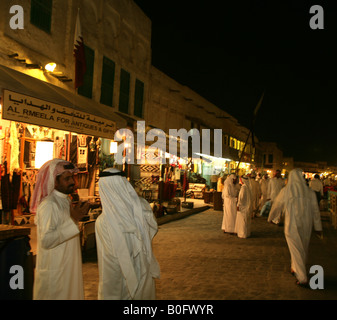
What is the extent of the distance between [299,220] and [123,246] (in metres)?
4.09

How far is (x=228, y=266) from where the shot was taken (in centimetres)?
655

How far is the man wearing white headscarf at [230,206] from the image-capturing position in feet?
33.6

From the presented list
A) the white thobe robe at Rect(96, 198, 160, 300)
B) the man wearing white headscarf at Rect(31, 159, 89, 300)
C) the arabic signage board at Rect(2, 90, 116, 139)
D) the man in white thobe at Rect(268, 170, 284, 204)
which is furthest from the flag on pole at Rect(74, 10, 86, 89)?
the man in white thobe at Rect(268, 170, 284, 204)

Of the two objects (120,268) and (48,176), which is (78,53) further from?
(120,268)

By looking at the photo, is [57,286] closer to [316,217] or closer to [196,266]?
[196,266]

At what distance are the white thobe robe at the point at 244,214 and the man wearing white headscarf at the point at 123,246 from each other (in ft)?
22.8

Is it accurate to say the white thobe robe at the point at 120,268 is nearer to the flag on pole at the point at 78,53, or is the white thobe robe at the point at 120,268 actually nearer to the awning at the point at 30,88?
the awning at the point at 30,88

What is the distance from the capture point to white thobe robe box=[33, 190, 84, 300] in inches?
123

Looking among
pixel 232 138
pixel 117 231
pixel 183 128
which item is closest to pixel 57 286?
pixel 117 231

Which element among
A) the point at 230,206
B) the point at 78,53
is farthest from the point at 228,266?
the point at 78,53

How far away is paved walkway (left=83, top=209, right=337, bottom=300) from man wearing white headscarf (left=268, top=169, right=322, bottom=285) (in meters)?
0.42

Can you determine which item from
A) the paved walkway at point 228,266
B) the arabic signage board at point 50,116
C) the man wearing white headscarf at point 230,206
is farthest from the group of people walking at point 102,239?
the man wearing white headscarf at point 230,206

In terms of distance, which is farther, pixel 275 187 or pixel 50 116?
pixel 275 187

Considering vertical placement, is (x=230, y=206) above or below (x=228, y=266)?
above
